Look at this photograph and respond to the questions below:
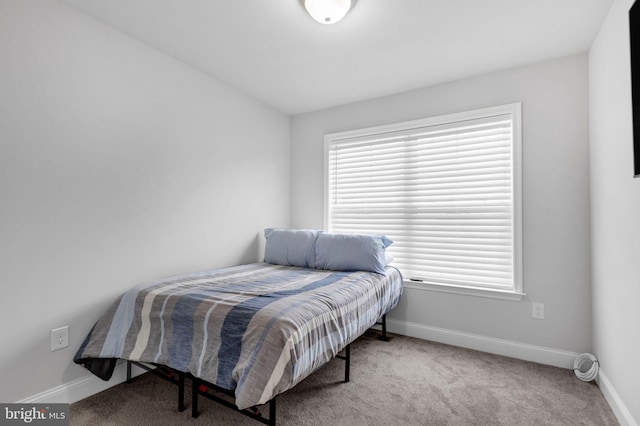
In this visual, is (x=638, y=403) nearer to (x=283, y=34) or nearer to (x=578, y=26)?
(x=578, y=26)

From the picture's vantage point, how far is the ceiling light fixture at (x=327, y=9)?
1878mm

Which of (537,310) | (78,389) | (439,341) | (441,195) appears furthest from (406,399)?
(78,389)

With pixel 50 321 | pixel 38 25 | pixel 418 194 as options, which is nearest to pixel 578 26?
pixel 418 194

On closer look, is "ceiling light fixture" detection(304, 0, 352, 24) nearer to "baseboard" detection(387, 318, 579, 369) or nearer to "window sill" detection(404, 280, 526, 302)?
"window sill" detection(404, 280, 526, 302)

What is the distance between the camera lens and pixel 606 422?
1829mm

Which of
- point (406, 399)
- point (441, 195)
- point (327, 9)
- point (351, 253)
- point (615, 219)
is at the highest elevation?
point (327, 9)

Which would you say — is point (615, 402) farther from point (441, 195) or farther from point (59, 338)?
point (59, 338)

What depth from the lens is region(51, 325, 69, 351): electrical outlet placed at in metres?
1.93

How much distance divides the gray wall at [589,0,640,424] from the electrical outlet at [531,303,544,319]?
1.06 ft

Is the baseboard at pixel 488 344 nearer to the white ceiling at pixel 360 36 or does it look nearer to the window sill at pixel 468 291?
the window sill at pixel 468 291

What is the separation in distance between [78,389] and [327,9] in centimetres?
277

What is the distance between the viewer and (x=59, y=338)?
6.41ft

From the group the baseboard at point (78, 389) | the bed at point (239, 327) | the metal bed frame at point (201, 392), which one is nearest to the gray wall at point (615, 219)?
the bed at point (239, 327)

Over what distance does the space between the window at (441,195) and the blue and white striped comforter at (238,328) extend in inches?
38.7
